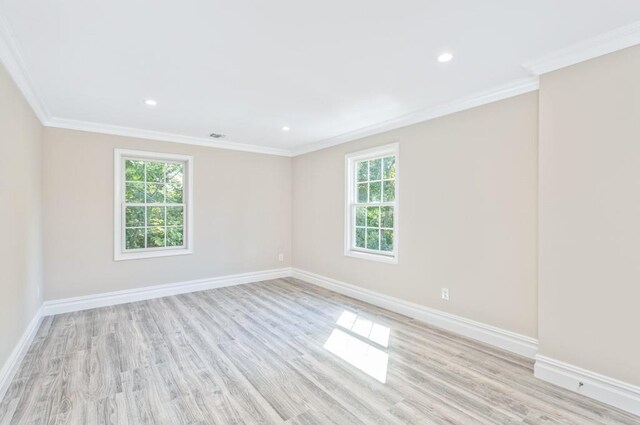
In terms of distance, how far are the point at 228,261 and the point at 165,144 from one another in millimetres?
2126

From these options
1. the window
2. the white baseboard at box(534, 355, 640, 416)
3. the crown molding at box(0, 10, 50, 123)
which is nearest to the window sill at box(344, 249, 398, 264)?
the window

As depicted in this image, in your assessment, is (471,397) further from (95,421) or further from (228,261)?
(228,261)

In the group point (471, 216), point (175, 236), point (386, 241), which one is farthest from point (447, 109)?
point (175, 236)

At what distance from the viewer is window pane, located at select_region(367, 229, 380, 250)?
4.38 m

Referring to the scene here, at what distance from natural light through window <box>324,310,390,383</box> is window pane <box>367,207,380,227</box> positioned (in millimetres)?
1321

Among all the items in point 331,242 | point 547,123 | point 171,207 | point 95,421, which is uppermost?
point 547,123

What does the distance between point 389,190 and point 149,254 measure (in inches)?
143

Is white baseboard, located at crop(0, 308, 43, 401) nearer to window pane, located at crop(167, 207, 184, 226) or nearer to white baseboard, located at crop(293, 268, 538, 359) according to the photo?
window pane, located at crop(167, 207, 184, 226)

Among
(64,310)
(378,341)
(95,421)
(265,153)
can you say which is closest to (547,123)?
(378,341)

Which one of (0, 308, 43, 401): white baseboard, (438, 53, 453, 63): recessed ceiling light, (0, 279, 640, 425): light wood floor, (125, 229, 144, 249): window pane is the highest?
(438, 53, 453, 63): recessed ceiling light

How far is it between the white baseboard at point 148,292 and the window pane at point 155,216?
37.5 inches

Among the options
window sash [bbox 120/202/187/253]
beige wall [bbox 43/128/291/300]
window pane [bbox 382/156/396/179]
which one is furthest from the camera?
window sash [bbox 120/202/187/253]

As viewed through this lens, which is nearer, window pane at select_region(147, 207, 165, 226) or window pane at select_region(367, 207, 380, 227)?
→ window pane at select_region(367, 207, 380, 227)

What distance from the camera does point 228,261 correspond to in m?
5.30
